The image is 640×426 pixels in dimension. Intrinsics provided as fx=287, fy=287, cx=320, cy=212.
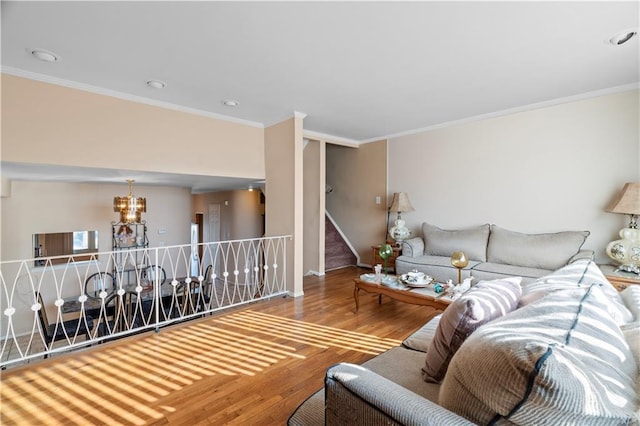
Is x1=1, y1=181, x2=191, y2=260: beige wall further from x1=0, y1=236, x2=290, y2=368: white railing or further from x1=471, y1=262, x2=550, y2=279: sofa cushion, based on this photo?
x1=471, y1=262, x2=550, y2=279: sofa cushion

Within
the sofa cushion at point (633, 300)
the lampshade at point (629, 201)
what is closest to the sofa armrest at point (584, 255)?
the lampshade at point (629, 201)

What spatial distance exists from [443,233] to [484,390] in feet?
12.2

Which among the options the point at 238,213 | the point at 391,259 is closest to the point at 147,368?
the point at 391,259

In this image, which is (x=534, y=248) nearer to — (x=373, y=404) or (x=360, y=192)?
(x=360, y=192)

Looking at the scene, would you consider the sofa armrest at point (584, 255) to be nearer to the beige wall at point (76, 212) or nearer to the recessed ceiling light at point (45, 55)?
the recessed ceiling light at point (45, 55)

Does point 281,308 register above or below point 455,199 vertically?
below

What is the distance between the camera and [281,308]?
11.0 ft

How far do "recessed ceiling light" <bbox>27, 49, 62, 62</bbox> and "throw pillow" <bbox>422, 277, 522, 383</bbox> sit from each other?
10.9 feet

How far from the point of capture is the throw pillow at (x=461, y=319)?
1.15 m

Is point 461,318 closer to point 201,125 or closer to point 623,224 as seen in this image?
point 623,224

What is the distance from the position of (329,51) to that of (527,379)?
2.35m

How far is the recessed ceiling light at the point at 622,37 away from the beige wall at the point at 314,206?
3.48 m

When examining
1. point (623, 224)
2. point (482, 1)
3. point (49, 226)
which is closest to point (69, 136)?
A: point (49, 226)

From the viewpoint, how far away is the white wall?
3166 mm
